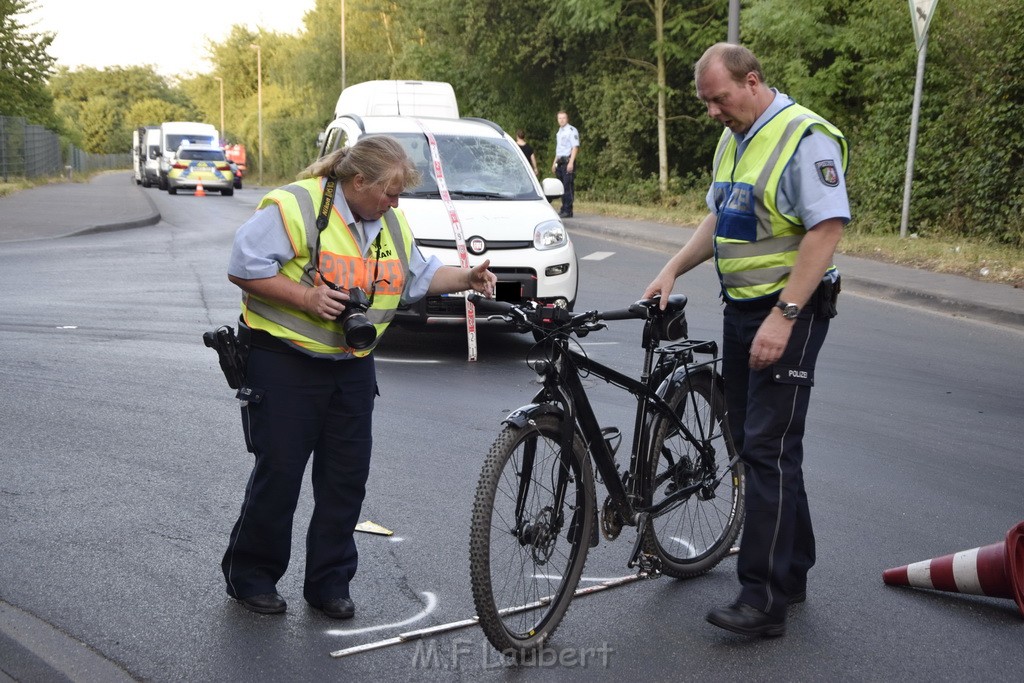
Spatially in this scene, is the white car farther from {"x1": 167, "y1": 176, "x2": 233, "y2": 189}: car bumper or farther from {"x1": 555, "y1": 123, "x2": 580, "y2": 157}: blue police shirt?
{"x1": 167, "y1": 176, "x2": 233, "y2": 189}: car bumper

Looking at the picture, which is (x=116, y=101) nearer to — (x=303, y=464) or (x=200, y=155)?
(x=200, y=155)

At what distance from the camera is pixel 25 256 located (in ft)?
50.6

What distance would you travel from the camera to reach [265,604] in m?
4.33

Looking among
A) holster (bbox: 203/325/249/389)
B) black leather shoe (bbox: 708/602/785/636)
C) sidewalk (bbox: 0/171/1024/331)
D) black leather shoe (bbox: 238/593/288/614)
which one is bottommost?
black leather shoe (bbox: 238/593/288/614)

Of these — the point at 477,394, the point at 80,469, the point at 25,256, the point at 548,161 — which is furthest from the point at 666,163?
the point at 80,469

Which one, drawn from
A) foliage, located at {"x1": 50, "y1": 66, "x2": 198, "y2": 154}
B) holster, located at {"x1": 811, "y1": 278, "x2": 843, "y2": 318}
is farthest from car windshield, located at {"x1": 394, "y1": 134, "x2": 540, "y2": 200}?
foliage, located at {"x1": 50, "y1": 66, "x2": 198, "y2": 154}

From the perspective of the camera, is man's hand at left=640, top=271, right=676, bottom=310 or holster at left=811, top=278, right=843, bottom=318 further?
man's hand at left=640, top=271, right=676, bottom=310

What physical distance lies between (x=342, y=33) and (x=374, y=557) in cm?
5163

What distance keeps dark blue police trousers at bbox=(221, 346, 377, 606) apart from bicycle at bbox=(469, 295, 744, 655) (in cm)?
61

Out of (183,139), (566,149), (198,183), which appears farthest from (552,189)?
(183,139)

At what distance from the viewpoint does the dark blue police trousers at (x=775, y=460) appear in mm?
4180

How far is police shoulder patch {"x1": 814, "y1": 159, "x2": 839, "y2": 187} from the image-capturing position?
4.05 m

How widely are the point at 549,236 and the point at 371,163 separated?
5.85 metres

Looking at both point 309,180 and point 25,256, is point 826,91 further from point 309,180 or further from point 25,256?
point 309,180
